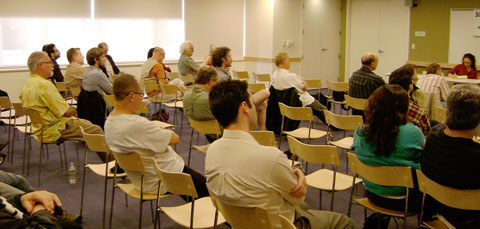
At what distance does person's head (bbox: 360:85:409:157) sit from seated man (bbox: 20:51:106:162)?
3.02 meters

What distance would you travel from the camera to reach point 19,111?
18.3 ft

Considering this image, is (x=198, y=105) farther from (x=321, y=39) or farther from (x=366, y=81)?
(x=321, y=39)

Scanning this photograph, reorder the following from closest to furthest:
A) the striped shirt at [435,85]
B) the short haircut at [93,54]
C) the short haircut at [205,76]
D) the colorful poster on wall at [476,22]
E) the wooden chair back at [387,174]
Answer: the wooden chair back at [387,174], the short haircut at [205,76], the short haircut at [93,54], the striped shirt at [435,85], the colorful poster on wall at [476,22]

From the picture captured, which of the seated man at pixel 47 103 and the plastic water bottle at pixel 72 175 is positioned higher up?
the seated man at pixel 47 103

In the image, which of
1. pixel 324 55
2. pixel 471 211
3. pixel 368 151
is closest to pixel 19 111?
pixel 368 151

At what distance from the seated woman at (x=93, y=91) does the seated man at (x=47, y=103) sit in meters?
1.16

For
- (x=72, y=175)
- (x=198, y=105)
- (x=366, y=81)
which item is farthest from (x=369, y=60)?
(x=72, y=175)

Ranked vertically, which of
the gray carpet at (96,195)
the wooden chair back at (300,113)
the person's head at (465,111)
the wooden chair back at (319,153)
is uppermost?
the person's head at (465,111)

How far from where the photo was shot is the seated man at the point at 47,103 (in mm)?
5305

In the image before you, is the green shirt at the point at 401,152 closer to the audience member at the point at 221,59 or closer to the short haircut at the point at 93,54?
the audience member at the point at 221,59

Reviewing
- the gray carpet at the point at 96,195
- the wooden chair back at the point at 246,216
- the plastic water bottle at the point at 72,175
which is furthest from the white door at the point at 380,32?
the wooden chair back at the point at 246,216

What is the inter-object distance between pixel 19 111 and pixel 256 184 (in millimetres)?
4002

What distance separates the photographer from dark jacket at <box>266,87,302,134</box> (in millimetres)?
6820

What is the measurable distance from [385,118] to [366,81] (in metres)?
3.45
